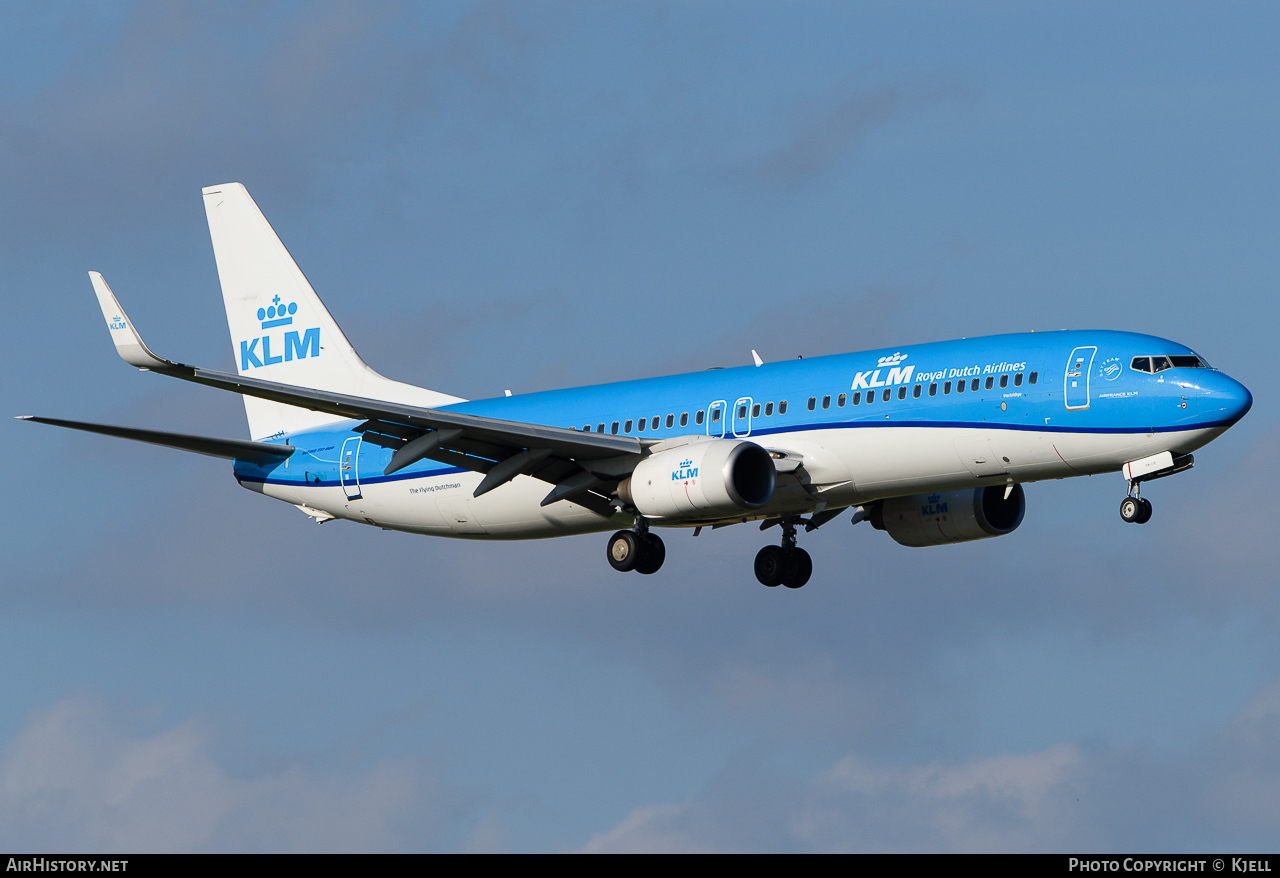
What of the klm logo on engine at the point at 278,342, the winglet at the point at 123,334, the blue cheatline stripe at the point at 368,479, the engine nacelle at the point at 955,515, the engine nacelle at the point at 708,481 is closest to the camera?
the winglet at the point at 123,334

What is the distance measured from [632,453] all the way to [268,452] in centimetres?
1374

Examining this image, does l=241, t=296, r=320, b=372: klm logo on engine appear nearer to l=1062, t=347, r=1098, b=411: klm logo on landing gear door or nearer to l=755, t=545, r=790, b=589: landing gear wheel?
l=755, t=545, r=790, b=589: landing gear wheel

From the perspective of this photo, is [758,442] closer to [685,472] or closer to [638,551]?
[685,472]

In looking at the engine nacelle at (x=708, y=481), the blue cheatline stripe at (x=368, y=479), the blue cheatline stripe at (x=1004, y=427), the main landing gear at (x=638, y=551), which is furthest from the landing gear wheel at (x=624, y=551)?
the blue cheatline stripe at (x=368, y=479)

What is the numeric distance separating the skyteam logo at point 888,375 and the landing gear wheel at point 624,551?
737cm

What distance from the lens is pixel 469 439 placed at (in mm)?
50938

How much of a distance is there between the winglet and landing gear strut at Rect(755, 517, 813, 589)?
19117mm

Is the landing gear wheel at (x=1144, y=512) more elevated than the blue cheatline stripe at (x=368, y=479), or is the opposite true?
the blue cheatline stripe at (x=368, y=479)

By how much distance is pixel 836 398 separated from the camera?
49000 millimetres

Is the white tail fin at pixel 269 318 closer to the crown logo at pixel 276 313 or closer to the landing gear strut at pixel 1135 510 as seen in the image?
the crown logo at pixel 276 313

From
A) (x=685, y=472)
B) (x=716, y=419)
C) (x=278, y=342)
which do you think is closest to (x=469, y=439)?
(x=685, y=472)

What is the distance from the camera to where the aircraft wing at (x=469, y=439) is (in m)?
46.0

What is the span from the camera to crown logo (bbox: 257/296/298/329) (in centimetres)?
6350

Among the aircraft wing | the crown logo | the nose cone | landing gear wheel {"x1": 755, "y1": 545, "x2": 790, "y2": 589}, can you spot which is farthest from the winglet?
the nose cone
